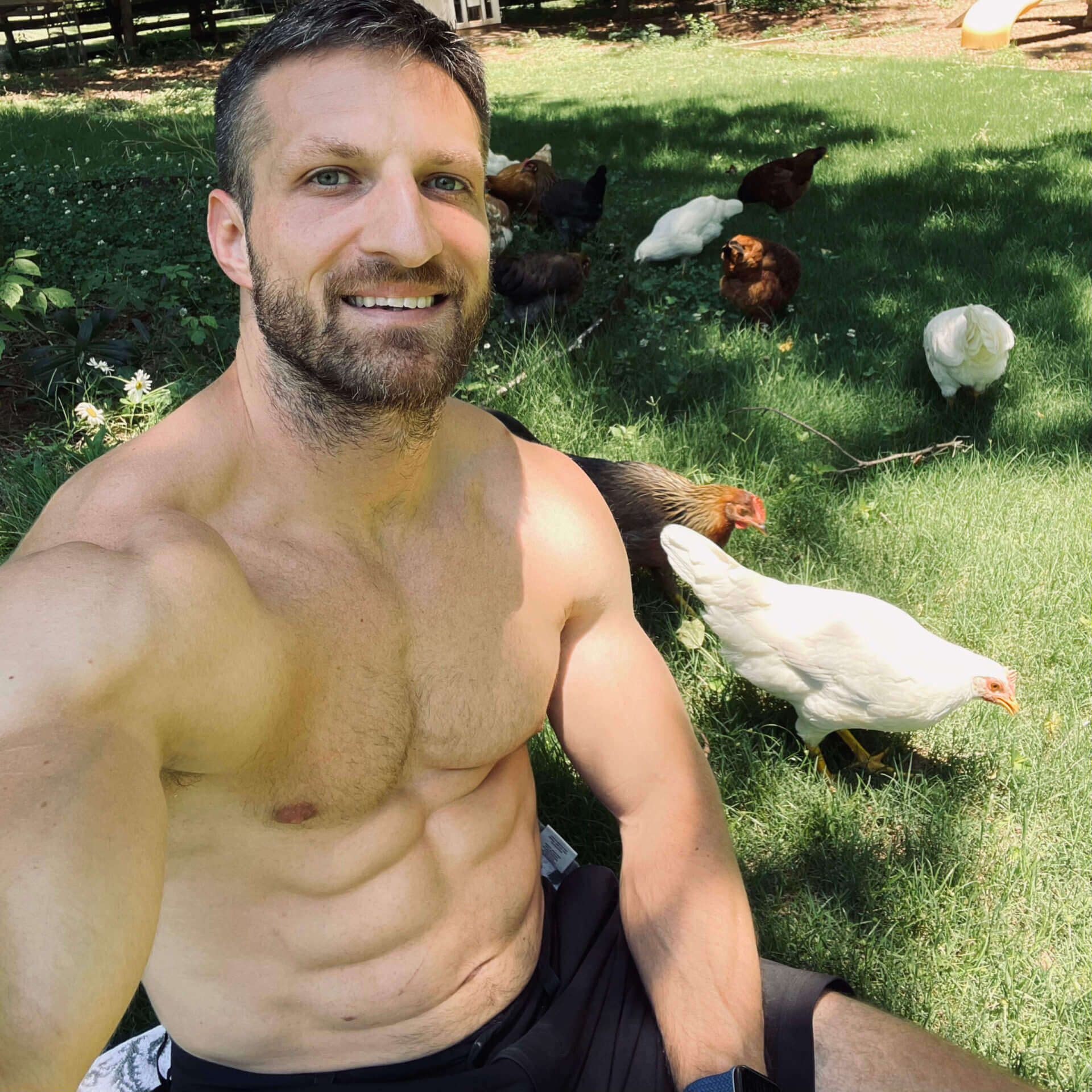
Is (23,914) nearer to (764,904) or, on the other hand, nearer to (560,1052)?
(560,1052)

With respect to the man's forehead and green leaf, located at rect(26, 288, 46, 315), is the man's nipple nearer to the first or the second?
the man's forehead

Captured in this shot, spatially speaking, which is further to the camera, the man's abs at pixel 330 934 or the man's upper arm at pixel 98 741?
the man's abs at pixel 330 934

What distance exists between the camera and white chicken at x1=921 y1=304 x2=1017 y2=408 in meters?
4.57

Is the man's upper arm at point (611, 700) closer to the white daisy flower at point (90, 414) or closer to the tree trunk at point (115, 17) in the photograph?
the white daisy flower at point (90, 414)

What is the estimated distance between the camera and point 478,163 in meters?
1.78

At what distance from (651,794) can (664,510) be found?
1802mm

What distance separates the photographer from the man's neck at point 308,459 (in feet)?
5.52

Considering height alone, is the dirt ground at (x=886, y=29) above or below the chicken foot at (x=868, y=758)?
above

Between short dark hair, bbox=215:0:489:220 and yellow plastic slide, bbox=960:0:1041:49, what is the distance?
16.7 metres

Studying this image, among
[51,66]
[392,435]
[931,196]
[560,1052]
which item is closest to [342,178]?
[392,435]

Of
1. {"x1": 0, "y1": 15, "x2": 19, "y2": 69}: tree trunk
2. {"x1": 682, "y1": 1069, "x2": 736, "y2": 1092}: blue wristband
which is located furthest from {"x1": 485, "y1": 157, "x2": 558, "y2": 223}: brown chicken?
{"x1": 0, "y1": 15, "x2": 19, "y2": 69}: tree trunk

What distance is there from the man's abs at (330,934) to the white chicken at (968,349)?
3621 mm

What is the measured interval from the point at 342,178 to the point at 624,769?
120 centimetres

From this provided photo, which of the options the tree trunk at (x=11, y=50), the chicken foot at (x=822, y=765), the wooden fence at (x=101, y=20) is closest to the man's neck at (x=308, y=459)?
the chicken foot at (x=822, y=765)
